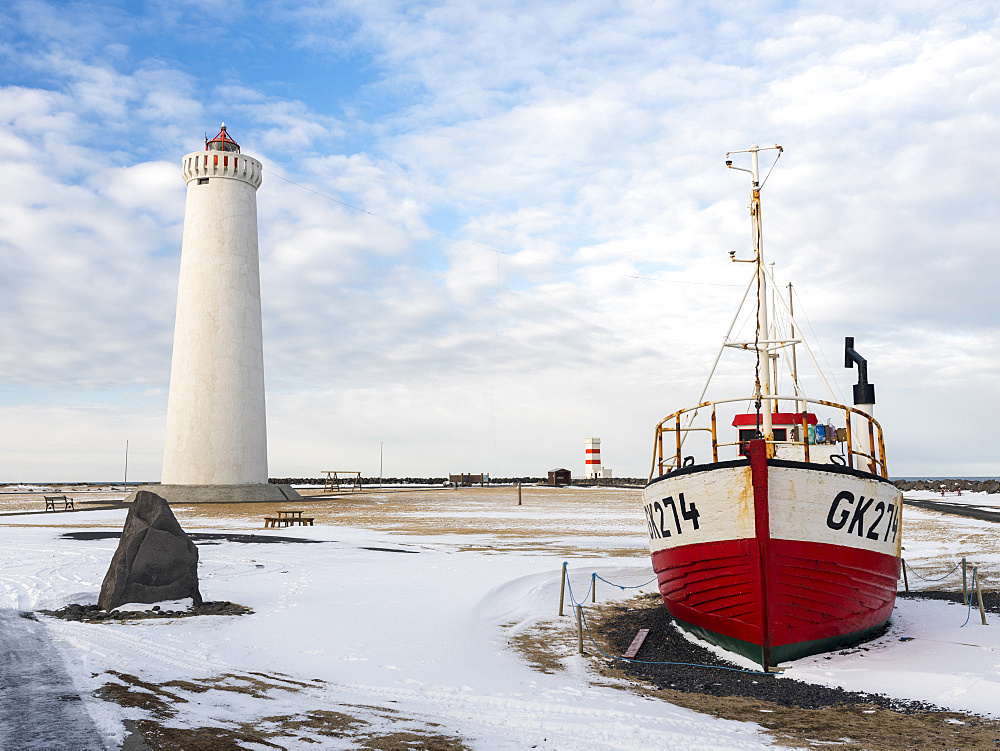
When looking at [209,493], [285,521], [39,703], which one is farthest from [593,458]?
[39,703]

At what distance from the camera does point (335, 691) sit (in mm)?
7832

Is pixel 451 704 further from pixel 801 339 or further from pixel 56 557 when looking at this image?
pixel 56 557

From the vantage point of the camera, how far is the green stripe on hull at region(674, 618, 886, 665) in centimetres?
952

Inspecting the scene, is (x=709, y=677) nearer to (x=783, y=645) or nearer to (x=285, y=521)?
(x=783, y=645)

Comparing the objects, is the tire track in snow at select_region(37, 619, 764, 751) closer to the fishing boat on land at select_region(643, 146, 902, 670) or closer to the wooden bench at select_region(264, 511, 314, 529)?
the fishing boat on land at select_region(643, 146, 902, 670)

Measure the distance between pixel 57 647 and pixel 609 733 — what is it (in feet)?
22.0

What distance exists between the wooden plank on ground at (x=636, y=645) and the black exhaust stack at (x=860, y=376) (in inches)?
399

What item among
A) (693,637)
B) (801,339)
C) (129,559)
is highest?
(801,339)

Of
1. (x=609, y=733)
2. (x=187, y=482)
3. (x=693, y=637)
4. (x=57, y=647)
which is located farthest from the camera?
(x=187, y=482)

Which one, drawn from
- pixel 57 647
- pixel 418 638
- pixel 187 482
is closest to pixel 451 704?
pixel 418 638

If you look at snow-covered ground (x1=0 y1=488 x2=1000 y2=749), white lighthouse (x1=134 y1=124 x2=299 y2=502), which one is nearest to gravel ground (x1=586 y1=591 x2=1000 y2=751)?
snow-covered ground (x1=0 y1=488 x2=1000 y2=749)

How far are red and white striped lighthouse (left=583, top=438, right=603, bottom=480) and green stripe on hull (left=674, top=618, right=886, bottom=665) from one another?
7872cm

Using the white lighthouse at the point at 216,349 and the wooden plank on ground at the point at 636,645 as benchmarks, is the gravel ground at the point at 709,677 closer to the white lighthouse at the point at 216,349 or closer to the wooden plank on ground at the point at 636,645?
the wooden plank on ground at the point at 636,645

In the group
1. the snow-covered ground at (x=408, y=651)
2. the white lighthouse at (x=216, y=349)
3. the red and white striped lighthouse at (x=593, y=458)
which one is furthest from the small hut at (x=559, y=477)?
the snow-covered ground at (x=408, y=651)
